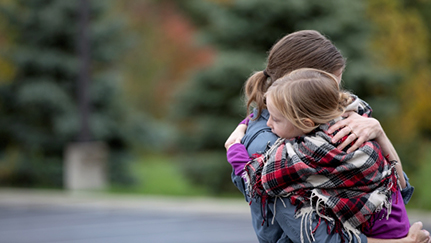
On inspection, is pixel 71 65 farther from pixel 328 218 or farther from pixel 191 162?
pixel 328 218

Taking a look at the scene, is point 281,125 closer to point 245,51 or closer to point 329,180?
point 329,180

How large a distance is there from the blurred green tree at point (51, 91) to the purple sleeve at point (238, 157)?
14102 millimetres

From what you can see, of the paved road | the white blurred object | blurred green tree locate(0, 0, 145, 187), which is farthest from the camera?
blurred green tree locate(0, 0, 145, 187)

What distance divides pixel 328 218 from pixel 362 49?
37.4ft

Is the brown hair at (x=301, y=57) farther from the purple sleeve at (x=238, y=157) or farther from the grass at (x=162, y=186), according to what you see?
the grass at (x=162, y=186)

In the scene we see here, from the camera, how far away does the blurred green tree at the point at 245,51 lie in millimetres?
12391

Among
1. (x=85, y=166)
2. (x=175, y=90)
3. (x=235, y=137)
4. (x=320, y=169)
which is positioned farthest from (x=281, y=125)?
(x=175, y=90)

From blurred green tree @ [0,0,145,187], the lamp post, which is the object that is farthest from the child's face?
blurred green tree @ [0,0,145,187]

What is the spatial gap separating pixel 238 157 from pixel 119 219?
929 cm

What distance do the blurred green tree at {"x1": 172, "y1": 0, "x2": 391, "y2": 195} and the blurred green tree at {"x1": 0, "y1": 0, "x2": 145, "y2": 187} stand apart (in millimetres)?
3868

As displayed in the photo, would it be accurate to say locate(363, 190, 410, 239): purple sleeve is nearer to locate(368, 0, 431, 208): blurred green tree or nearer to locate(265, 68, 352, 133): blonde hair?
locate(265, 68, 352, 133): blonde hair

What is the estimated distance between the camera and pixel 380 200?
182cm

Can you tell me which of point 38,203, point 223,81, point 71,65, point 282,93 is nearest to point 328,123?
point 282,93

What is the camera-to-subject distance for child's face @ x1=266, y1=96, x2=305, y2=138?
1.89 m
